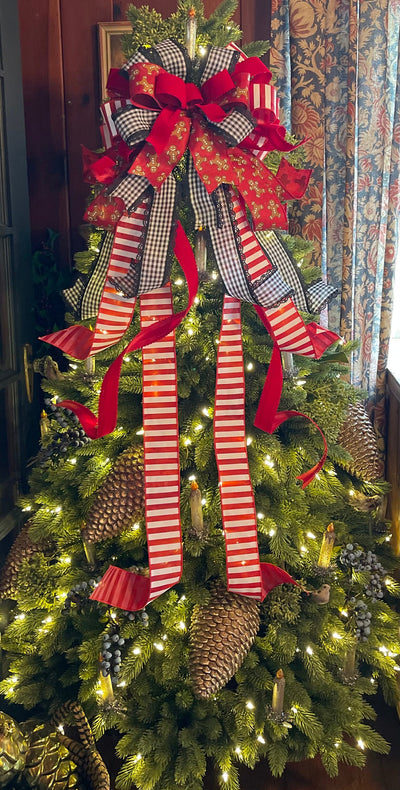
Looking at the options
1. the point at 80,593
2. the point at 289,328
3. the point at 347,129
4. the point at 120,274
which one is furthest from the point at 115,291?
the point at 347,129

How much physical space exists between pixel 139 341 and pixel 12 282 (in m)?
0.62

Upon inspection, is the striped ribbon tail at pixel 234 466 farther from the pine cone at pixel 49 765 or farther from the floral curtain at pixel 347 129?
the floral curtain at pixel 347 129

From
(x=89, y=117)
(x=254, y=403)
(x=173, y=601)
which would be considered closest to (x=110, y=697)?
(x=173, y=601)

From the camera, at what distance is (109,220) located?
0.95 metres

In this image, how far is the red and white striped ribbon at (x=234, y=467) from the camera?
928 millimetres

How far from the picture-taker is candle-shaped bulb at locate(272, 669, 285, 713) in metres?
0.91

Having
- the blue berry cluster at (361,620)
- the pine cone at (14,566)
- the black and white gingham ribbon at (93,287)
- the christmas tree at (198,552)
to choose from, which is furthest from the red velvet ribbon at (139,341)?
the blue berry cluster at (361,620)

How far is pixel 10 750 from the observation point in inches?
34.6

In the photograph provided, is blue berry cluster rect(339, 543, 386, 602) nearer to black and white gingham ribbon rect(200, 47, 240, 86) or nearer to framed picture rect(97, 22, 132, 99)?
black and white gingham ribbon rect(200, 47, 240, 86)

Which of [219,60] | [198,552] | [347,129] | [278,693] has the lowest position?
[278,693]

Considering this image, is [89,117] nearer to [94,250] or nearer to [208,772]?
[94,250]

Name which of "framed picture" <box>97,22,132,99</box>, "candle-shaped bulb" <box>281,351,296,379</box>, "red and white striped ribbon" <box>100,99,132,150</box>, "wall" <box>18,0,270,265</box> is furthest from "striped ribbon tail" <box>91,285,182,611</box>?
"framed picture" <box>97,22,132,99</box>

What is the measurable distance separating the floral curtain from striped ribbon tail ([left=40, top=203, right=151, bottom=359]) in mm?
733

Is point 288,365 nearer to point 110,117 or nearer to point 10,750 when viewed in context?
point 110,117
